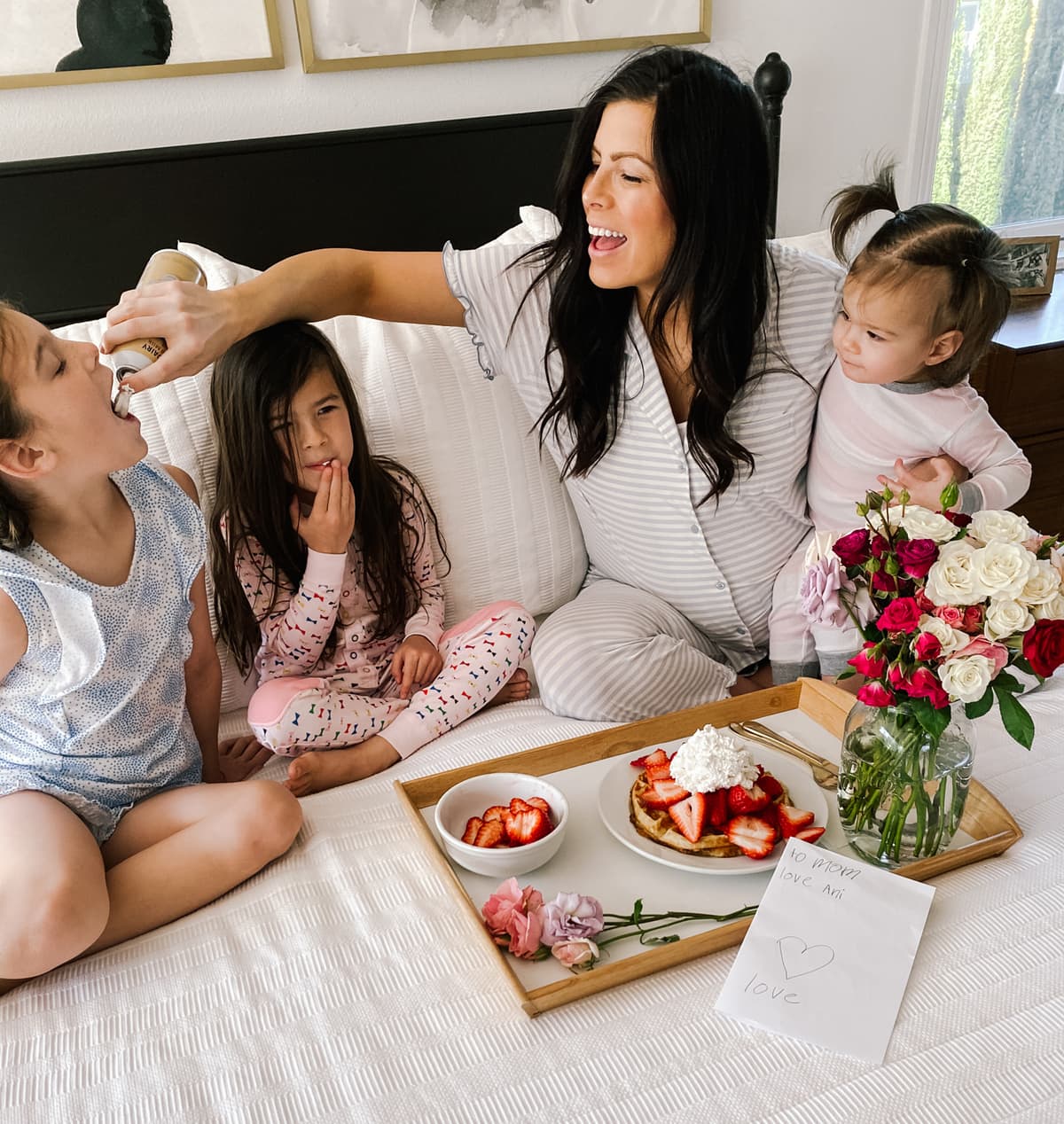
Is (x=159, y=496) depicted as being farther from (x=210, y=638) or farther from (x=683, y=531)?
(x=683, y=531)

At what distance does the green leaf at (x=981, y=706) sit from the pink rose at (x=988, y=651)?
48 mm

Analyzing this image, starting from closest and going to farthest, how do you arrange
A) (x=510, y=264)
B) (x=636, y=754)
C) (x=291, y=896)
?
(x=291, y=896) < (x=636, y=754) < (x=510, y=264)

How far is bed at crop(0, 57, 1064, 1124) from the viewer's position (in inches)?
32.4

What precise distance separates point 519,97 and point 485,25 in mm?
151

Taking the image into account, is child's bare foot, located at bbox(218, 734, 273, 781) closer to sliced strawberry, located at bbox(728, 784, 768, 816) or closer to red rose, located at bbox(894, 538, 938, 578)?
sliced strawberry, located at bbox(728, 784, 768, 816)

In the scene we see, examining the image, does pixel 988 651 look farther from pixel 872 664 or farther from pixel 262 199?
pixel 262 199

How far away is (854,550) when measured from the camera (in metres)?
0.95

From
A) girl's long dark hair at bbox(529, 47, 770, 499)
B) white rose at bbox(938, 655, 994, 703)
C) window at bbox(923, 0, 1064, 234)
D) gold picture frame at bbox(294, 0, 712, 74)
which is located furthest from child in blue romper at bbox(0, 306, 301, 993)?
window at bbox(923, 0, 1064, 234)

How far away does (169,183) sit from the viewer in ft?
5.91

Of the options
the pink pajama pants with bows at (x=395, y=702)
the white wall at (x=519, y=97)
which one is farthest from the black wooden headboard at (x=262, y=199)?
the pink pajama pants with bows at (x=395, y=702)

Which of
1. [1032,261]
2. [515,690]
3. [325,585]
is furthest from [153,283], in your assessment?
[1032,261]

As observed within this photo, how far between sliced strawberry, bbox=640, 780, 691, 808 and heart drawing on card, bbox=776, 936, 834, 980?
7.0 inches

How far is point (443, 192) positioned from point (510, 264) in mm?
553

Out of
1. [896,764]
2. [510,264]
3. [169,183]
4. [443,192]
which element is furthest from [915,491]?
[169,183]
